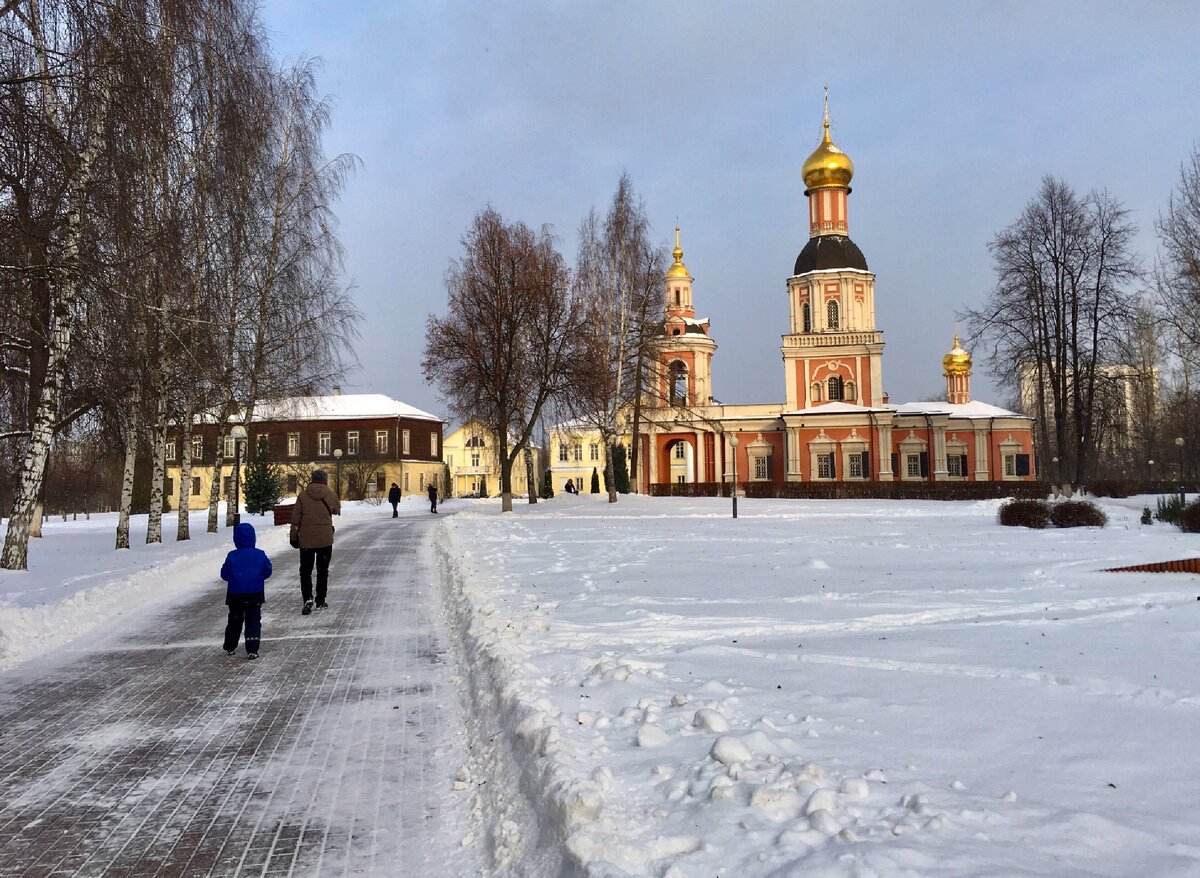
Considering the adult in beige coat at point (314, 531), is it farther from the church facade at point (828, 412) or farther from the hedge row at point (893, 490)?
the church facade at point (828, 412)

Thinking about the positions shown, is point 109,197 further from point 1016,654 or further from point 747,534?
point 747,534

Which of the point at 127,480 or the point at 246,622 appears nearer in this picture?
the point at 246,622

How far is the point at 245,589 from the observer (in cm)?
844

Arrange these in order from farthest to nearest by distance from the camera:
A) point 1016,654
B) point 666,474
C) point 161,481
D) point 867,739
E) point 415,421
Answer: point 415,421, point 666,474, point 161,481, point 1016,654, point 867,739

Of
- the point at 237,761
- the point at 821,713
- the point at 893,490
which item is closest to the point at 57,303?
the point at 237,761

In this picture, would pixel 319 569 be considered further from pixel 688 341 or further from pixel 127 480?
pixel 688 341

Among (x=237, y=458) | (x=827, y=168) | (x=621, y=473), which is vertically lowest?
(x=621, y=473)

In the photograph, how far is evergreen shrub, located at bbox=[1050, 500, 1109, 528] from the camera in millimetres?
19219

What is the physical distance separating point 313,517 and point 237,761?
6296 millimetres

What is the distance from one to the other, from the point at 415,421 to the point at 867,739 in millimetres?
68660

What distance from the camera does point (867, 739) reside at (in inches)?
176

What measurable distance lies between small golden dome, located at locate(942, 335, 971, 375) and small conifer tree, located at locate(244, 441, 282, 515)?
46.3 m

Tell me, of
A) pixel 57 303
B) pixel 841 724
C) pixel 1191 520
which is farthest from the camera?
pixel 1191 520

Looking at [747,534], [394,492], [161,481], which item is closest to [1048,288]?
[747,534]
